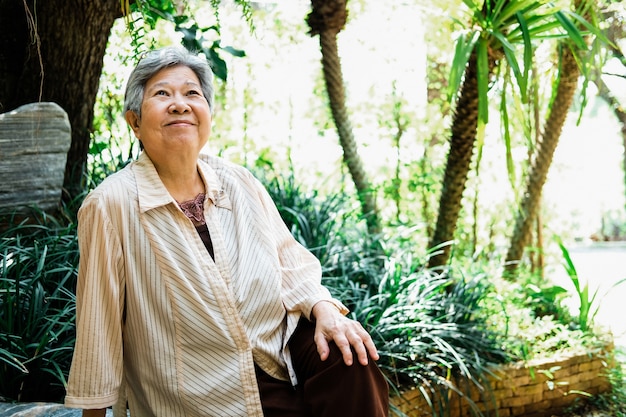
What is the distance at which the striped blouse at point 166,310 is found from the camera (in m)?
1.56

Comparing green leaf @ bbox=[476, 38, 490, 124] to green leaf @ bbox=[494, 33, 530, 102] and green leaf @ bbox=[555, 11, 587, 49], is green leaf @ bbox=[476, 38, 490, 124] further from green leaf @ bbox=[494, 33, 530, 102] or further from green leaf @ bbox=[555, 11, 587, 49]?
green leaf @ bbox=[555, 11, 587, 49]

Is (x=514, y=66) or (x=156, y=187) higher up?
(x=514, y=66)

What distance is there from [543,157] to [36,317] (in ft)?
12.1

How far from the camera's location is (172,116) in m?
1.73

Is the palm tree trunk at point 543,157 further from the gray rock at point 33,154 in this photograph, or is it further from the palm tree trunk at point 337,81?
the gray rock at point 33,154

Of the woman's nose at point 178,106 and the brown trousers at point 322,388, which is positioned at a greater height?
the woman's nose at point 178,106

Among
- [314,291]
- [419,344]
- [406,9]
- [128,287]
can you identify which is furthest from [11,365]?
[406,9]

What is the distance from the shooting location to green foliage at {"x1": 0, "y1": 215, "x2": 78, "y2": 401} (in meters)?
2.23

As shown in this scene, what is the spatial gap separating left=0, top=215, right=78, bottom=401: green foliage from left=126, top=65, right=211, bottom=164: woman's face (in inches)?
33.2

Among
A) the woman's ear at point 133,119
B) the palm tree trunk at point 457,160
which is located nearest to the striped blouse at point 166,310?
the woman's ear at point 133,119

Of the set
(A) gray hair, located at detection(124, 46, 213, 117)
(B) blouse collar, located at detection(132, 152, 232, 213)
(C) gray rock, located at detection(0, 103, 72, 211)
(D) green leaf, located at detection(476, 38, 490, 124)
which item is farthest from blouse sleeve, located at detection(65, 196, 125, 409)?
(D) green leaf, located at detection(476, 38, 490, 124)

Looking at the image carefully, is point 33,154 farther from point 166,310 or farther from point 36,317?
point 166,310

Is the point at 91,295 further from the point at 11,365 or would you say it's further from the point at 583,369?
the point at 583,369

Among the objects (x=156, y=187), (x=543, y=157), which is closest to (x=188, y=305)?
(x=156, y=187)
